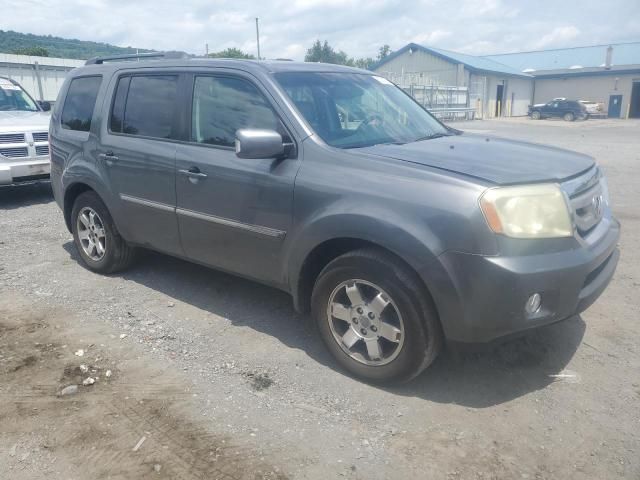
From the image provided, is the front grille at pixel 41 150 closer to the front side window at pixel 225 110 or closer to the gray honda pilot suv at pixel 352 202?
the gray honda pilot suv at pixel 352 202

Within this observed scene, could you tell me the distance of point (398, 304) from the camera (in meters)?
3.05

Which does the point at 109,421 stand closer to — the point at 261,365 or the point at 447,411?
the point at 261,365

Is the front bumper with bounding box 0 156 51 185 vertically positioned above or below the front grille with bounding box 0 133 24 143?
below

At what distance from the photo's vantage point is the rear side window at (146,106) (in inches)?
168

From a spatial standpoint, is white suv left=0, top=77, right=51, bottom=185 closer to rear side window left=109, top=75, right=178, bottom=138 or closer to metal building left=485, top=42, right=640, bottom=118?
rear side window left=109, top=75, right=178, bottom=138

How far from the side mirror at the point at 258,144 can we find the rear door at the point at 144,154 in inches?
40.4

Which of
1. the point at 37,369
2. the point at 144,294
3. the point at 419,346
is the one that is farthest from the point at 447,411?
the point at 144,294

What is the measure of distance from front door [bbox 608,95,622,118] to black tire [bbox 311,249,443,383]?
48432 millimetres

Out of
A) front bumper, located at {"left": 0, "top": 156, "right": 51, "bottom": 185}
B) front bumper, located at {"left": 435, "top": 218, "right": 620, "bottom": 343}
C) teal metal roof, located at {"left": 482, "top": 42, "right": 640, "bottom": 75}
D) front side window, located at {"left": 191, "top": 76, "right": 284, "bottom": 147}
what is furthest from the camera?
teal metal roof, located at {"left": 482, "top": 42, "right": 640, "bottom": 75}

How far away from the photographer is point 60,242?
6.52m

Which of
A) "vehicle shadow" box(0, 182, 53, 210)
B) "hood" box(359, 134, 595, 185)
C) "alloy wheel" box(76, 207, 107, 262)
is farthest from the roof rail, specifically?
"vehicle shadow" box(0, 182, 53, 210)

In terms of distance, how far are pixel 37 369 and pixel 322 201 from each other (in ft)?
7.09

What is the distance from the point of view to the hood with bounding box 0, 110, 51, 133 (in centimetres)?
834

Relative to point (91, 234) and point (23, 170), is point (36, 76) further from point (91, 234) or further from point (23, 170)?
point (91, 234)
